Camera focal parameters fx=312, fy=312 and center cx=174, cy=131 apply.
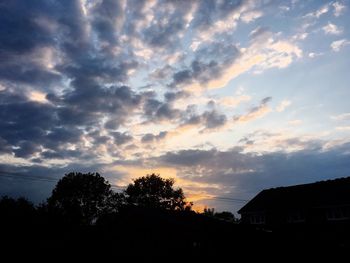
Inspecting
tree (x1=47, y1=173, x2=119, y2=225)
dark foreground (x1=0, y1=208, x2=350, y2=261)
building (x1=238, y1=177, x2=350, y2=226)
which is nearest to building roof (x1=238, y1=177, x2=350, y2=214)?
building (x1=238, y1=177, x2=350, y2=226)

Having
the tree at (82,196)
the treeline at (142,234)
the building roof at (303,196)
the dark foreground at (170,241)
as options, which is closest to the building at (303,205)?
the building roof at (303,196)

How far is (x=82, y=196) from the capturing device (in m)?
75.1

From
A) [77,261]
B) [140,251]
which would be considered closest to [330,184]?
[140,251]

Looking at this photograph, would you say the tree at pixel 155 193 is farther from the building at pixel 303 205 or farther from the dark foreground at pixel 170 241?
the dark foreground at pixel 170 241

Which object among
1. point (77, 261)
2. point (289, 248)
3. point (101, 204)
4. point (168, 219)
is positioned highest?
point (101, 204)

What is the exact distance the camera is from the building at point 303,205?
38.1 meters

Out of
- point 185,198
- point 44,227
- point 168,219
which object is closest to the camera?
point 168,219

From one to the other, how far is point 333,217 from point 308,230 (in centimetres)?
349

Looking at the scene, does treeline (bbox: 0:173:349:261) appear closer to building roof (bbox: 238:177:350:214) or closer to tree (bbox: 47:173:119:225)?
building roof (bbox: 238:177:350:214)

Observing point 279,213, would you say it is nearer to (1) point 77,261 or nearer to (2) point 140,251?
(2) point 140,251

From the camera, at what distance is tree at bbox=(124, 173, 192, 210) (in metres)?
83.7

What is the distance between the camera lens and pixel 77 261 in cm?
2247

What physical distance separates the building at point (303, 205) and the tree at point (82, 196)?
39250 millimetres

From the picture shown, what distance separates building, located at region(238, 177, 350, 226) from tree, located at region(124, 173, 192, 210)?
35579 millimetres
